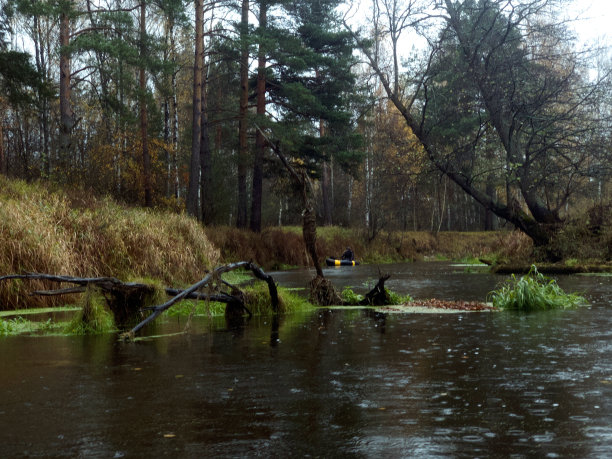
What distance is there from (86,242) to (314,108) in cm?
1723

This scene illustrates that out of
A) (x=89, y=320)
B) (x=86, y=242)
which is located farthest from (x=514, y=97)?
(x=89, y=320)

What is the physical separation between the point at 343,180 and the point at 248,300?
40.8 m

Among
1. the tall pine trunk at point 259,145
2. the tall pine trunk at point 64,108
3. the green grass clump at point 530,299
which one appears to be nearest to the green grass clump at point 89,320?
the green grass clump at point 530,299

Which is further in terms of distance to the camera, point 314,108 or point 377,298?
point 314,108

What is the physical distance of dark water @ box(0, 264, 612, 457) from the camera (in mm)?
4039

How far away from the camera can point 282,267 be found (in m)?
27.0

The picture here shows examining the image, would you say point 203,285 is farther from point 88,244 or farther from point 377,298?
point 88,244

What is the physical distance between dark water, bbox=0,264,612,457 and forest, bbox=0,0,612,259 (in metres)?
4.16

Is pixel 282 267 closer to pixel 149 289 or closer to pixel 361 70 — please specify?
pixel 149 289

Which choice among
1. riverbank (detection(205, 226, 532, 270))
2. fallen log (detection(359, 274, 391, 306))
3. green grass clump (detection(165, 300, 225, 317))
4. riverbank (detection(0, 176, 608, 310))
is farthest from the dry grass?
riverbank (detection(205, 226, 532, 270))

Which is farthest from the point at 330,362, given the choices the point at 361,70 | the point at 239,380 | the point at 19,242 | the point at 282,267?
the point at 361,70

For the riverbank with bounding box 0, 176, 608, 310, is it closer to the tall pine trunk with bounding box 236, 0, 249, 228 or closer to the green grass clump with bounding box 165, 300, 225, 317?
the green grass clump with bounding box 165, 300, 225, 317

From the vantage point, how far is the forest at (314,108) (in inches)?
813

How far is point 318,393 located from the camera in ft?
17.8
